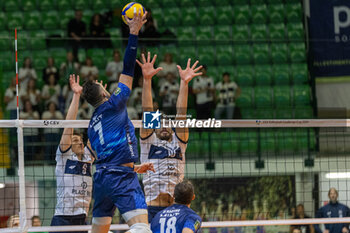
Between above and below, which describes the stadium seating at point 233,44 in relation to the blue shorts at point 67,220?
above

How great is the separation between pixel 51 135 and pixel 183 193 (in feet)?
23.2

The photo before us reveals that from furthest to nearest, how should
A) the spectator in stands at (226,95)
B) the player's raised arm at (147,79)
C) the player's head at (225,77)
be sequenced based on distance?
Answer: the player's head at (225,77) < the spectator in stands at (226,95) < the player's raised arm at (147,79)

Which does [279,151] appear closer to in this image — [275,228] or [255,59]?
[275,228]

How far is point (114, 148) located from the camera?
6.96 m

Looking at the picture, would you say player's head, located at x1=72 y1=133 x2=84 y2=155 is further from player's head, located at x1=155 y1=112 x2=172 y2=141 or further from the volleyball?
the volleyball

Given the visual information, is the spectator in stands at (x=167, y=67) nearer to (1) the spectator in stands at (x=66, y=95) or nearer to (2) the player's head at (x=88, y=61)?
(2) the player's head at (x=88, y=61)

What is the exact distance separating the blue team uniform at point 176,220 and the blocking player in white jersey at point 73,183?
222 centimetres

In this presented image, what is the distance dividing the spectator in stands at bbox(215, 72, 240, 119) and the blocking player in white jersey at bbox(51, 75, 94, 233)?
19.2 feet

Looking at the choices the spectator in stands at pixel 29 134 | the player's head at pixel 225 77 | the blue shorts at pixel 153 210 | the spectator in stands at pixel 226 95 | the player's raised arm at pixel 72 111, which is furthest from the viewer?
the player's head at pixel 225 77

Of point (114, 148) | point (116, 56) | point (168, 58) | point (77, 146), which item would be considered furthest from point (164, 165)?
point (116, 56)

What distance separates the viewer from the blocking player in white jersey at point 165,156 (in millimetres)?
9000

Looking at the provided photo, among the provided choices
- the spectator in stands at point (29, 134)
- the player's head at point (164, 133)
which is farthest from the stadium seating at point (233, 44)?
the player's head at point (164, 133)

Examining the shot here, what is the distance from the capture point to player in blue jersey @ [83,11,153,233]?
22.5 feet

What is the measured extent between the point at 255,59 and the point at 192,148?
11.5 ft
